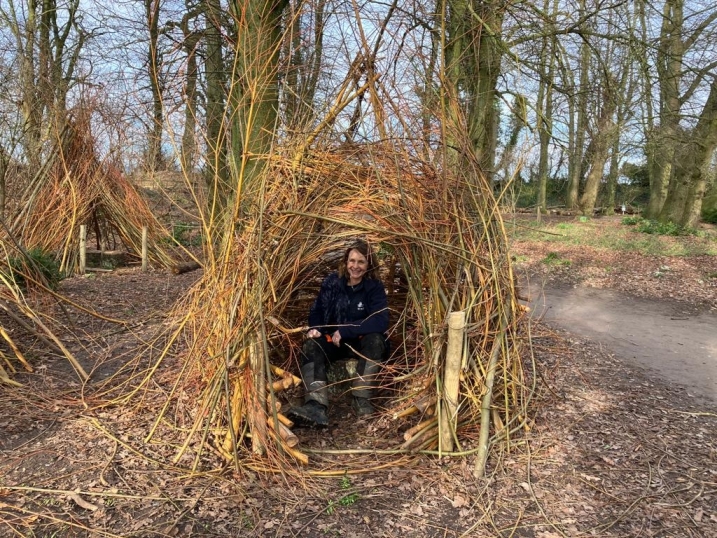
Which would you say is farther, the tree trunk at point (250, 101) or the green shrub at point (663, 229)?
the green shrub at point (663, 229)

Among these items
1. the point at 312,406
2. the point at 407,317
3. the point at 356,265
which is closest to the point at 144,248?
the point at 356,265

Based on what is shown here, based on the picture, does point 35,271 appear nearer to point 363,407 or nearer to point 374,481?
point 363,407

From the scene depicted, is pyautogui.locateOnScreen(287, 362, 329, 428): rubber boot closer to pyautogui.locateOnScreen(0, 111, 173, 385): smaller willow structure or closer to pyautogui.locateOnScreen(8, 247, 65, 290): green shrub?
pyautogui.locateOnScreen(8, 247, 65, 290): green shrub

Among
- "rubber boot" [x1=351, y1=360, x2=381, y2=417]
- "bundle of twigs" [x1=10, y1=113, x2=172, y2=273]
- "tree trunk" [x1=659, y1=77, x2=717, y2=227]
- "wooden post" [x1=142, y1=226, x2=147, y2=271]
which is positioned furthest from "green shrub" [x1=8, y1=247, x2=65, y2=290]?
"tree trunk" [x1=659, y1=77, x2=717, y2=227]

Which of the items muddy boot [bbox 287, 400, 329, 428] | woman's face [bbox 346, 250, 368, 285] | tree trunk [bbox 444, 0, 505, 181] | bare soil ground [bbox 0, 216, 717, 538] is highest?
tree trunk [bbox 444, 0, 505, 181]

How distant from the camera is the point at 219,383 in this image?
3.09 metres

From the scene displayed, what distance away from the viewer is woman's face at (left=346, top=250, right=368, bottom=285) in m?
3.82

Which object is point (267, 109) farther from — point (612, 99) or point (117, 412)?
point (612, 99)

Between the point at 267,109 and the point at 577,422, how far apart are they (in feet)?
13.2

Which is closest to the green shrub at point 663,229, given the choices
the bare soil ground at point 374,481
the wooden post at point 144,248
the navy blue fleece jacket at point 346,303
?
the bare soil ground at point 374,481

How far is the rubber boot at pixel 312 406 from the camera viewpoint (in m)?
3.37

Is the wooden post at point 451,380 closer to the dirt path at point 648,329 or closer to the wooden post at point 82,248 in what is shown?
the dirt path at point 648,329

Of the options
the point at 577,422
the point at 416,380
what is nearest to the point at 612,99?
the point at 577,422

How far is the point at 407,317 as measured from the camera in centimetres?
403
